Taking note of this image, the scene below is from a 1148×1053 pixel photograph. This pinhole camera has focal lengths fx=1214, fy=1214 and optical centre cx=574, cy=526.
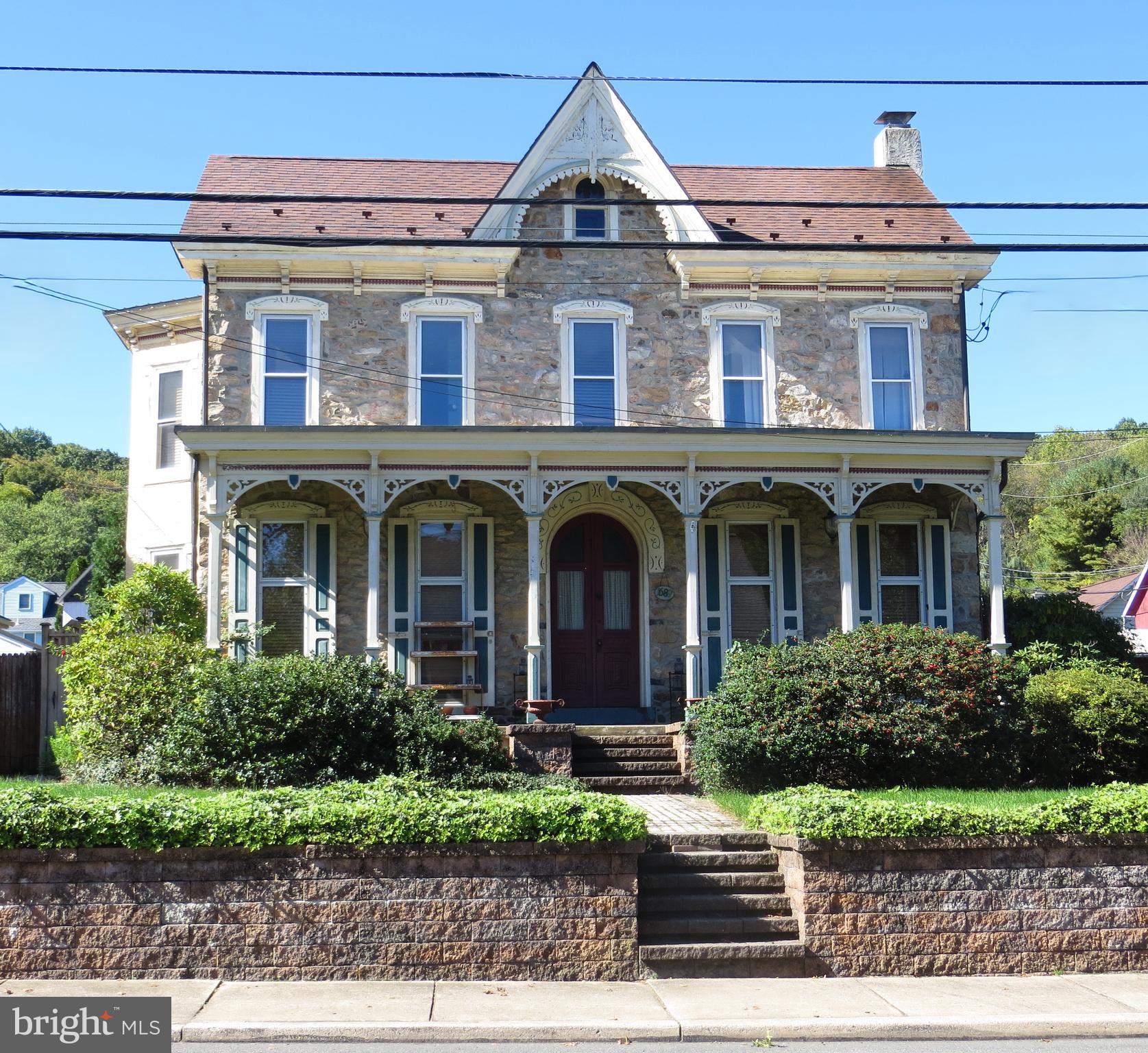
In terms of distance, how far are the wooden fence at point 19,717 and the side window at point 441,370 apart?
6.31 m

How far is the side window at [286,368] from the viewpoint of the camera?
17.7 m

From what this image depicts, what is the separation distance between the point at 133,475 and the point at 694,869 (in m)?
13.5

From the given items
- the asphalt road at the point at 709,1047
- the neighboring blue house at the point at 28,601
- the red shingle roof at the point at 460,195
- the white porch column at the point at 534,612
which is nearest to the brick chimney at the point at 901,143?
the red shingle roof at the point at 460,195

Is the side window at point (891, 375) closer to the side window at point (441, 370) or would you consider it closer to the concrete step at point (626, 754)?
A: the side window at point (441, 370)

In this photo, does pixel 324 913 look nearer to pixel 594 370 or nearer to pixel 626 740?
pixel 626 740

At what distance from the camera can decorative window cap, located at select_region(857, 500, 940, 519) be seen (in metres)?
18.2

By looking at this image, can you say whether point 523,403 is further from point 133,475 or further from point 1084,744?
point 1084,744

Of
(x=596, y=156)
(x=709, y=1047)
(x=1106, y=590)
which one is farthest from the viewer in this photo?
(x=1106, y=590)

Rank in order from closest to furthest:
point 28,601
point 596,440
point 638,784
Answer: point 638,784, point 596,440, point 28,601

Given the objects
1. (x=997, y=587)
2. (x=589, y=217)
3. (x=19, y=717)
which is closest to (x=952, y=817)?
(x=997, y=587)

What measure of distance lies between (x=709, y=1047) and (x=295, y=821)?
3354 mm

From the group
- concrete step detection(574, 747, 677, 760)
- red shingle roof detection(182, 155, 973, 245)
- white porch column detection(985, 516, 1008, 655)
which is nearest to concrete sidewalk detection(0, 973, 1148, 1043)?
concrete step detection(574, 747, 677, 760)

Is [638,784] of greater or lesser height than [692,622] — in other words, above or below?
below

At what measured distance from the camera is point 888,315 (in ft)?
60.8
